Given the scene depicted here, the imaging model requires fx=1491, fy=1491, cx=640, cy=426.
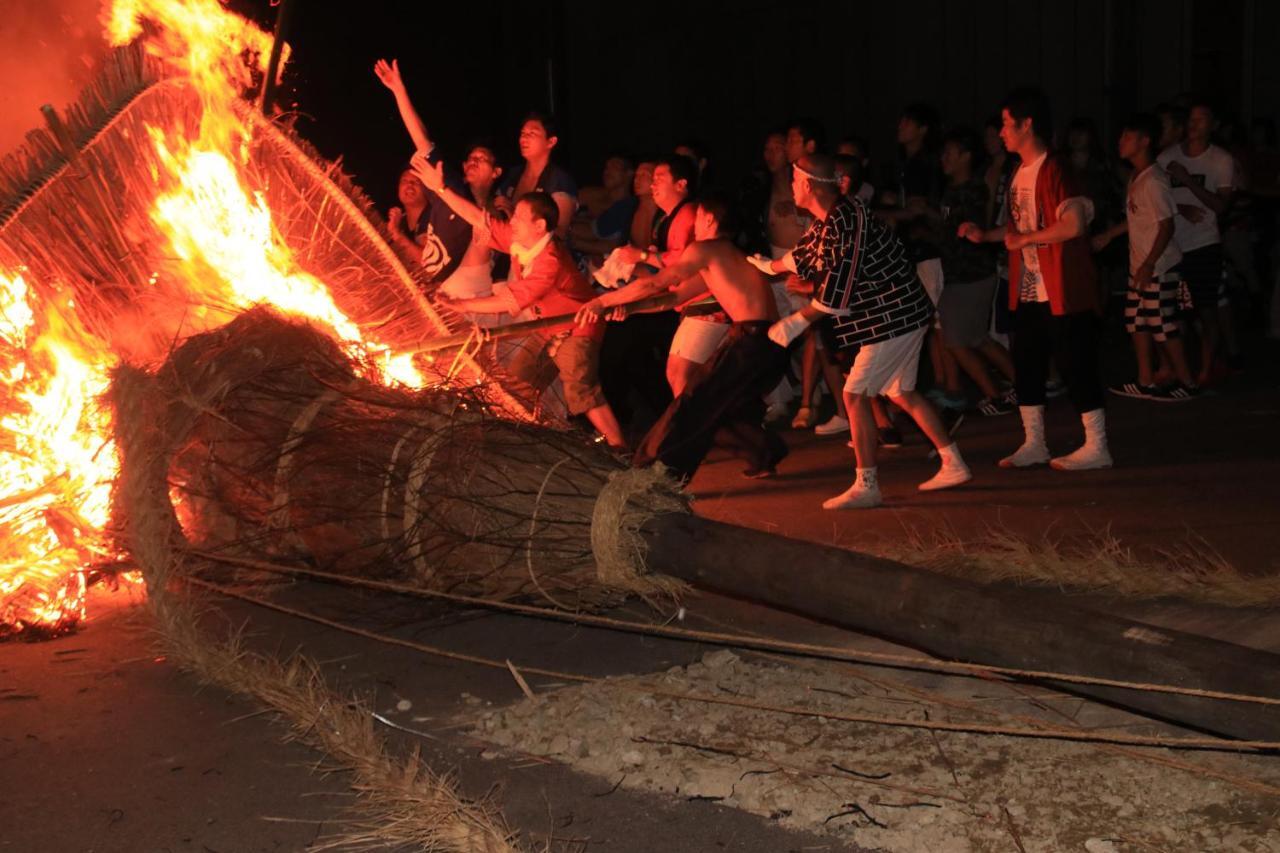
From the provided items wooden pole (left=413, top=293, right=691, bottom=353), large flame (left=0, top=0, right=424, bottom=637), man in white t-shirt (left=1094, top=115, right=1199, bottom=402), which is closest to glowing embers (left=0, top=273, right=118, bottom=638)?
large flame (left=0, top=0, right=424, bottom=637)

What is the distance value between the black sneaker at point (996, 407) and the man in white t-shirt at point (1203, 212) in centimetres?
158

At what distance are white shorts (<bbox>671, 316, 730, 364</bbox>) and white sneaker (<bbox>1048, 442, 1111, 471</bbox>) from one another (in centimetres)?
195

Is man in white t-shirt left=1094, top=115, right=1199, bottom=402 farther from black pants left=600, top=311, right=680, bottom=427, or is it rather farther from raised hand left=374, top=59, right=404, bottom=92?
raised hand left=374, top=59, right=404, bottom=92

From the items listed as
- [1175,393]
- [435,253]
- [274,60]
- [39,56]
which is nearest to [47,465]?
[274,60]

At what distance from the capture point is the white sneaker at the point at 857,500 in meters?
7.30

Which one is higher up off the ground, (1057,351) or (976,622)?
(976,622)

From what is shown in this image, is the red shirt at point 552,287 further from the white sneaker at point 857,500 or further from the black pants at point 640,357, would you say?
the white sneaker at point 857,500

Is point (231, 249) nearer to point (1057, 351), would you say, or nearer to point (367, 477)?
point (367, 477)

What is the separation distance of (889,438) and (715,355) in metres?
1.70

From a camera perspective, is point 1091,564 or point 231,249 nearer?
point 1091,564

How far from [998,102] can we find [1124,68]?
1278mm

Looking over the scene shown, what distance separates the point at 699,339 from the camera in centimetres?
827

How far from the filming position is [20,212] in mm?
5395

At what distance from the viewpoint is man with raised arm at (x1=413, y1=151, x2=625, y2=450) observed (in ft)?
26.7
